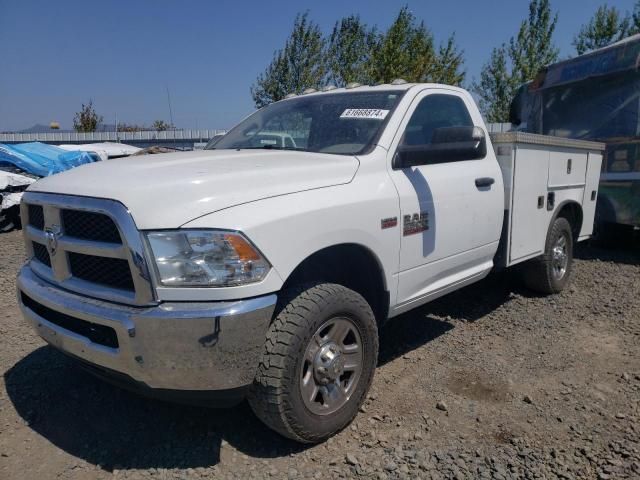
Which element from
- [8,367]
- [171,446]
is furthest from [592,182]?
[8,367]

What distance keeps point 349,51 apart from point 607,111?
1266 centimetres

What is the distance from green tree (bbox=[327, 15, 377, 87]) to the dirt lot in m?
15.2

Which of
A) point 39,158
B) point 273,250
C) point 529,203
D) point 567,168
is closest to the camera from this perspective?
point 273,250

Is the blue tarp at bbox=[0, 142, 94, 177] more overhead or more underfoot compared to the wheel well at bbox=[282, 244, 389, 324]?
more overhead

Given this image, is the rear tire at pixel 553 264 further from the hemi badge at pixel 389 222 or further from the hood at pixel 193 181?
the hood at pixel 193 181

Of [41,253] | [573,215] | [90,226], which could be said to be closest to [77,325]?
[90,226]

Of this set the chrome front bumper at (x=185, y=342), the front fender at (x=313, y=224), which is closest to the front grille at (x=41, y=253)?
the chrome front bumper at (x=185, y=342)

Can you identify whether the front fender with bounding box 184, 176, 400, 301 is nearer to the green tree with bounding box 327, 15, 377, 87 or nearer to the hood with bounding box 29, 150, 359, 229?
the hood with bounding box 29, 150, 359, 229

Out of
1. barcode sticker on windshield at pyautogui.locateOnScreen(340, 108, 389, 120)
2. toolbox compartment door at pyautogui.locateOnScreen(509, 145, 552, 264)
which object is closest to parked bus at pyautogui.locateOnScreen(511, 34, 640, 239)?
toolbox compartment door at pyautogui.locateOnScreen(509, 145, 552, 264)

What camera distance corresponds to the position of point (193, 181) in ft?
7.65

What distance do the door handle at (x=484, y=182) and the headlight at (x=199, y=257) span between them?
7.03 feet

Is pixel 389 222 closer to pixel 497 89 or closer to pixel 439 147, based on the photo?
pixel 439 147

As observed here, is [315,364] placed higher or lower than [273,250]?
lower

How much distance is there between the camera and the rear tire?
16.0ft
